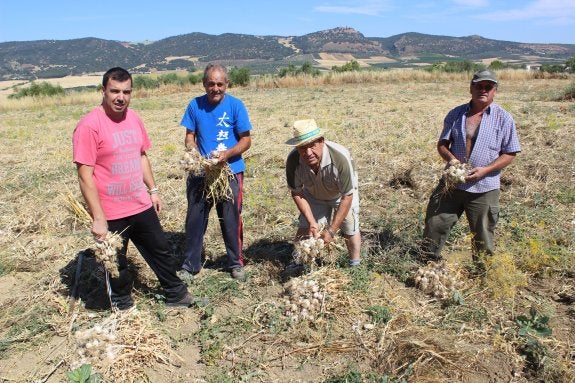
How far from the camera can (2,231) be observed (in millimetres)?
5719

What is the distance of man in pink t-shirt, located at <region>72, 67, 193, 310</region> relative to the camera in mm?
3102

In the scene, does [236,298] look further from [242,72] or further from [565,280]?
[242,72]

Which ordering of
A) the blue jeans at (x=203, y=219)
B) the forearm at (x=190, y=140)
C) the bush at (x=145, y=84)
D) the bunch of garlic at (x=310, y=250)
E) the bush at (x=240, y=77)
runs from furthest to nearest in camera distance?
the bush at (x=240, y=77) → the bush at (x=145, y=84) → the blue jeans at (x=203, y=219) → the forearm at (x=190, y=140) → the bunch of garlic at (x=310, y=250)

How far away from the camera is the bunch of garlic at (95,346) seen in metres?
3.11

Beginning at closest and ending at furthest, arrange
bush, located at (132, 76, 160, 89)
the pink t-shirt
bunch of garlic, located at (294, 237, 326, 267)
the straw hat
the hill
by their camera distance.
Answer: the pink t-shirt
the straw hat
bunch of garlic, located at (294, 237, 326, 267)
bush, located at (132, 76, 160, 89)
the hill

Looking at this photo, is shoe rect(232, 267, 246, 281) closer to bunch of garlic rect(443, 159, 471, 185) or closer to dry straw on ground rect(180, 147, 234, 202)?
dry straw on ground rect(180, 147, 234, 202)

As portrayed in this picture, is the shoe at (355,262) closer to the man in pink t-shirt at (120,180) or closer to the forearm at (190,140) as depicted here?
the man in pink t-shirt at (120,180)

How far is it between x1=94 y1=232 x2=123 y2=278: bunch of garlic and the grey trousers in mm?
2931

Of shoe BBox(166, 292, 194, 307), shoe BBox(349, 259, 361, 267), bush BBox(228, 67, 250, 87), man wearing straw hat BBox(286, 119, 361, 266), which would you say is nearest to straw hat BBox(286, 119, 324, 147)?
man wearing straw hat BBox(286, 119, 361, 266)

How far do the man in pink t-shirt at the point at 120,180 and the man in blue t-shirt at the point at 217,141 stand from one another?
500 millimetres

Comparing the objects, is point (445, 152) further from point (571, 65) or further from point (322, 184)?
point (571, 65)

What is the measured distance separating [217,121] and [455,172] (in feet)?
7.40

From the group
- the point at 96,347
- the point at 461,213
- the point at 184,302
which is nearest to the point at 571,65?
the point at 461,213

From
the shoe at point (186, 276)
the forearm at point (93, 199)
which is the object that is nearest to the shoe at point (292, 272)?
the shoe at point (186, 276)
